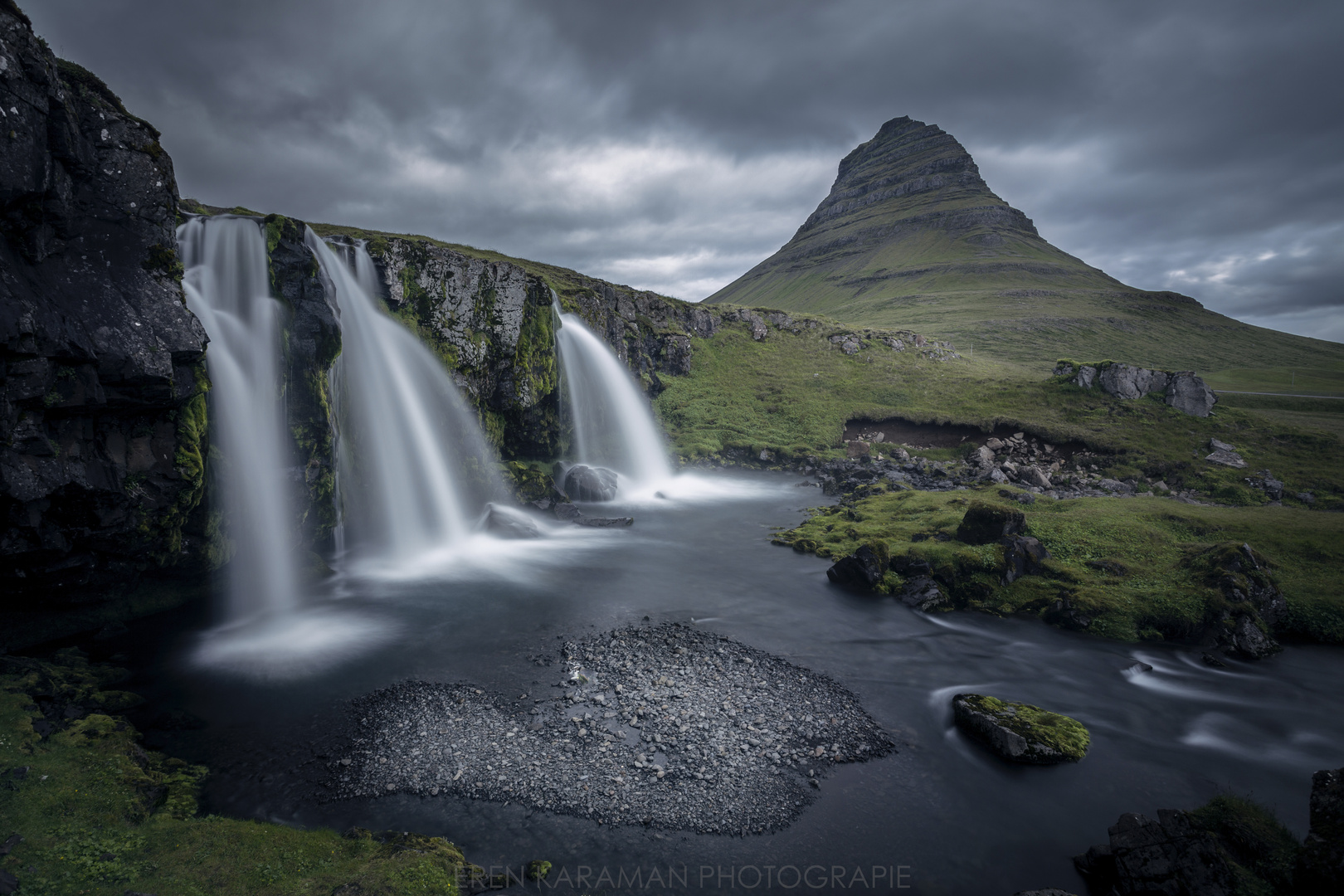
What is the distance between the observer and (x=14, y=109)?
10.7 m

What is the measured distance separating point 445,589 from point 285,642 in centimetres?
530

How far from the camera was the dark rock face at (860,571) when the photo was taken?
66.7 feet

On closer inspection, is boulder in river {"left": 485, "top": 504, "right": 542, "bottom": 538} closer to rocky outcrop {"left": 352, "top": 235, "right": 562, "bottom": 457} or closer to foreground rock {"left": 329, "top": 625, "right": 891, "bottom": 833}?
rocky outcrop {"left": 352, "top": 235, "right": 562, "bottom": 457}

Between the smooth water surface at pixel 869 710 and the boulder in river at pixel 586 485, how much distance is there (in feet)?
39.1

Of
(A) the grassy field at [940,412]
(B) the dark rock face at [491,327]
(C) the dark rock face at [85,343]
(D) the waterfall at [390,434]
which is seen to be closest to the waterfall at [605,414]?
(B) the dark rock face at [491,327]

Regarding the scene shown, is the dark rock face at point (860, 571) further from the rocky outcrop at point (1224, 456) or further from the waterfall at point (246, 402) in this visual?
the rocky outcrop at point (1224, 456)

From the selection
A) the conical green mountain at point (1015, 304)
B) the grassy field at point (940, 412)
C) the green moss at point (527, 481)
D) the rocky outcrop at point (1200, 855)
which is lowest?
the rocky outcrop at point (1200, 855)

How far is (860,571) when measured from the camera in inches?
808

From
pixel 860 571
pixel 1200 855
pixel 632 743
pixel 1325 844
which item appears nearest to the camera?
pixel 1325 844

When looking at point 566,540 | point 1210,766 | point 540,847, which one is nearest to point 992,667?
point 1210,766

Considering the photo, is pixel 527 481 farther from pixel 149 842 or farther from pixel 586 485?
pixel 149 842

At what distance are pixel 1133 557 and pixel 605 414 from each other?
3284 cm

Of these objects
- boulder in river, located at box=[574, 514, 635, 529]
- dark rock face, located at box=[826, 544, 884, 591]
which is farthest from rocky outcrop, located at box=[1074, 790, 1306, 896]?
boulder in river, located at box=[574, 514, 635, 529]

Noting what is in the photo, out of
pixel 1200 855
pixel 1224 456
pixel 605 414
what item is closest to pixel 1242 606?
pixel 1200 855
